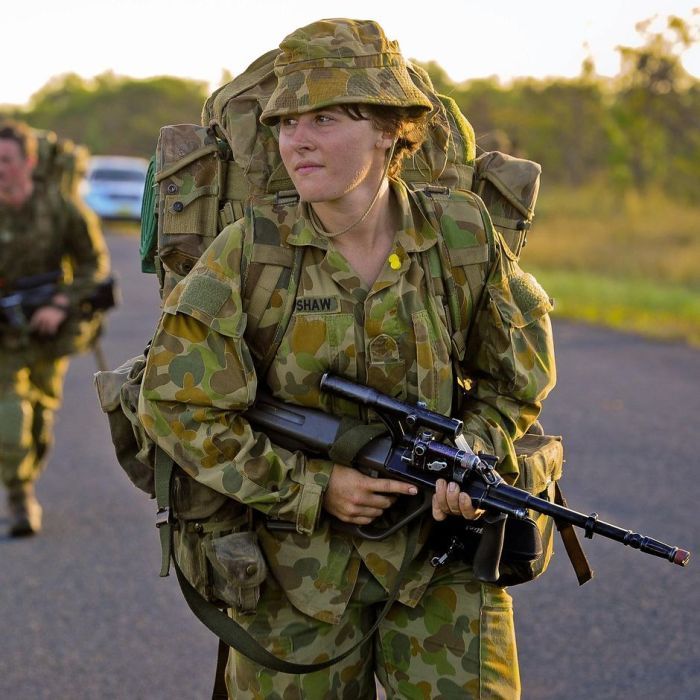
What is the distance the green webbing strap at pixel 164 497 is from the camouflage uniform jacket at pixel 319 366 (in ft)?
0.46

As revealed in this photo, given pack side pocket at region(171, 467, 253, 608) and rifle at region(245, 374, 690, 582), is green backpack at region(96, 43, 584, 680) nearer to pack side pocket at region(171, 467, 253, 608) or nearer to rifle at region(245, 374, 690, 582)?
pack side pocket at region(171, 467, 253, 608)

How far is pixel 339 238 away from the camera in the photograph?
10.3ft

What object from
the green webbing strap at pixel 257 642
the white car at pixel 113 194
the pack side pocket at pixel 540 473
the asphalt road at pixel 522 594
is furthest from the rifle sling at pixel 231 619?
the white car at pixel 113 194

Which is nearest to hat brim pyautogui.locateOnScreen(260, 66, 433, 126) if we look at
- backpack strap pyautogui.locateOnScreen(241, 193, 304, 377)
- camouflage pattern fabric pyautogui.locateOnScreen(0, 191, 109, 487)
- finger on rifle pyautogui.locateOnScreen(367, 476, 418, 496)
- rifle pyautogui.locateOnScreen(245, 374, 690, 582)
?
backpack strap pyautogui.locateOnScreen(241, 193, 304, 377)

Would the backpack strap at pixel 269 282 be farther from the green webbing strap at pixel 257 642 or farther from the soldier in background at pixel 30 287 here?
the soldier in background at pixel 30 287

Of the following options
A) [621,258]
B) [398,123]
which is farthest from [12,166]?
[621,258]

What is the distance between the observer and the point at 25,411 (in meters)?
7.04

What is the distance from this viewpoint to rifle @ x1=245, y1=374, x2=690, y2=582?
2.99 meters

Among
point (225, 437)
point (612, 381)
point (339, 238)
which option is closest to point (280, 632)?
point (225, 437)

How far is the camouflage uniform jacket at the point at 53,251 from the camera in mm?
7156

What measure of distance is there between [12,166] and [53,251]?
1.67ft

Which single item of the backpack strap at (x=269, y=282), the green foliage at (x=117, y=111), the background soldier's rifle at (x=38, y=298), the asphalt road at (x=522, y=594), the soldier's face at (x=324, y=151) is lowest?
the green foliage at (x=117, y=111)

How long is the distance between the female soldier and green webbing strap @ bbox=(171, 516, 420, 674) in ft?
0.14

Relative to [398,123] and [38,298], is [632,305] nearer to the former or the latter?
[38,298]
